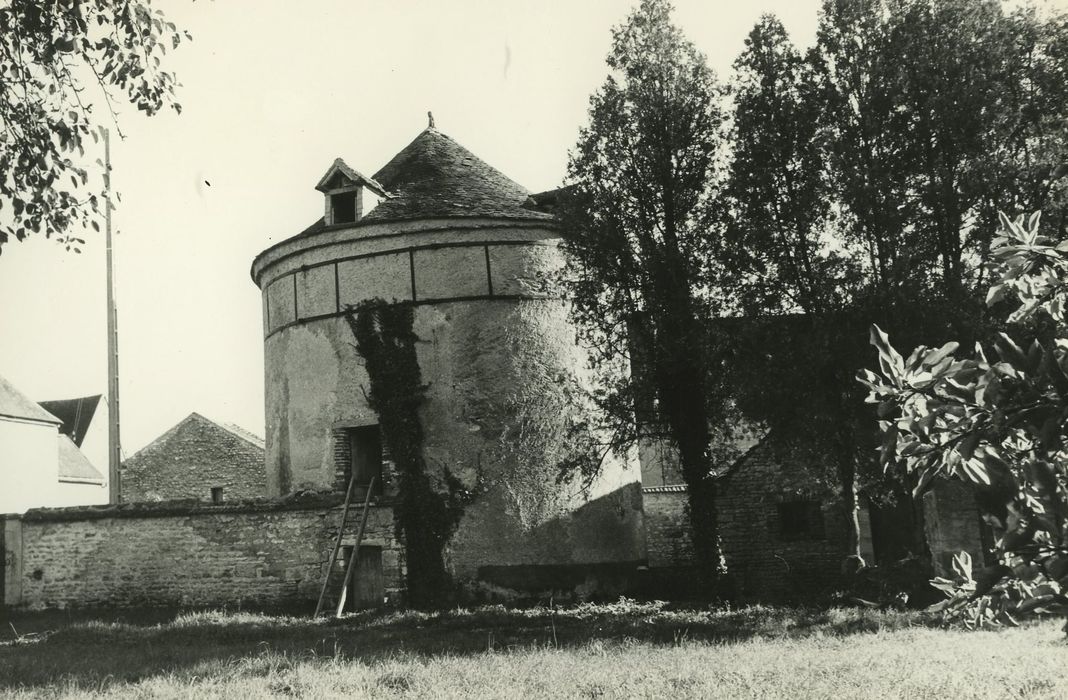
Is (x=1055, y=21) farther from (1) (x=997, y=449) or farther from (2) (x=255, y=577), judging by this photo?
(2) (x=255, y=577)

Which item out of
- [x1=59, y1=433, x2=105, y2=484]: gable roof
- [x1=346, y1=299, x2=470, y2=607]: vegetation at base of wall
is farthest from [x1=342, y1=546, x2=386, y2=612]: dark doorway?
[x1=59, y1=433, x2=105, y2=484]: gable roof

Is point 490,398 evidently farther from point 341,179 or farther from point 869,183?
point 869,183

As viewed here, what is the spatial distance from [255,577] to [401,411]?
4.13 m

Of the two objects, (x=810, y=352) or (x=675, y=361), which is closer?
(x=810, y=352)

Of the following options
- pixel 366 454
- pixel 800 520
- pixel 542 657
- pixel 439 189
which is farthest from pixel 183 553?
pixel 800 520

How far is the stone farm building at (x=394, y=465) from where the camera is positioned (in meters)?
16.4

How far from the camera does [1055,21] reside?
486 inches

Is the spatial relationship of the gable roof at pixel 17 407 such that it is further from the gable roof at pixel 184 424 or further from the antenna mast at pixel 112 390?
the antenna mast at pixel 112 390

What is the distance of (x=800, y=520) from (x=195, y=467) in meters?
21.8

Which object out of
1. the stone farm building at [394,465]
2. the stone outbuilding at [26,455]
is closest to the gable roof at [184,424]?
the stone outbuilding at [26,455]

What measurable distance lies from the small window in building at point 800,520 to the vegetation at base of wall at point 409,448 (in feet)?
25.5

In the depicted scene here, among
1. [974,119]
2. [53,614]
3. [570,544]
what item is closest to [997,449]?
[974,119]

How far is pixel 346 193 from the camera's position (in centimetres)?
1808

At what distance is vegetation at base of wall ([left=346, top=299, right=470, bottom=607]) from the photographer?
16.2m
